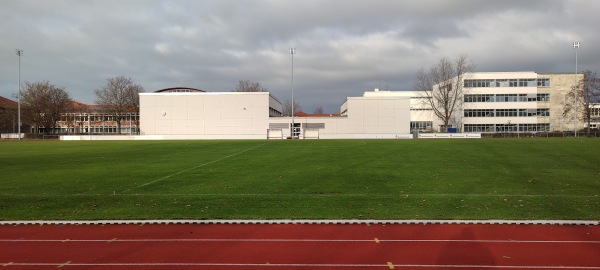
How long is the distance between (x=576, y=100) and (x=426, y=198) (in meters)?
77.2

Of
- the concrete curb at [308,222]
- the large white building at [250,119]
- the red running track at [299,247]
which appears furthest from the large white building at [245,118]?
the red running track at [299,247]

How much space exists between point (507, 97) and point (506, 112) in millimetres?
3324

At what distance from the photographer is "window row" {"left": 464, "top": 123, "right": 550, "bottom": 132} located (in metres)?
88.6

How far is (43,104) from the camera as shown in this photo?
88000mm

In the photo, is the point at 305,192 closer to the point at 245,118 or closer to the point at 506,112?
the point at 245,118

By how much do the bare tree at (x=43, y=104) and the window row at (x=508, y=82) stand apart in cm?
9051

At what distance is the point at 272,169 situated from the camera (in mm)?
21219

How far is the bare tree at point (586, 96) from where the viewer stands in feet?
245

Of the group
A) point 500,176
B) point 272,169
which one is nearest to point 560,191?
point 500,176

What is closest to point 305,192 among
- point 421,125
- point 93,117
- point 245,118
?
point 245,118

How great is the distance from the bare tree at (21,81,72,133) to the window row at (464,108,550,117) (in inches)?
3590

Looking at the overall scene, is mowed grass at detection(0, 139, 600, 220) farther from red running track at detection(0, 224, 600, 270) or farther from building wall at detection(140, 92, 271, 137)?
building wall at detection(140, 92, 271, 137)

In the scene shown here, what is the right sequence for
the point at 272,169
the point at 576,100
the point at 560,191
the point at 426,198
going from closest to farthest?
the point at 426,198 → the point at 560,191 → the point at 272,169 → the point at 576,100

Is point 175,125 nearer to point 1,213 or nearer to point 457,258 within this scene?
point 1,213
